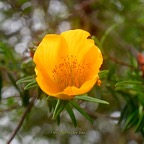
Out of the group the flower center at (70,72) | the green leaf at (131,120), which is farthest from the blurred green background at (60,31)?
the flower center at (70,72)

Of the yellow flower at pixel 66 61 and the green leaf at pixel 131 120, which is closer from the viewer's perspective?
the yellow flower at pixel 66 61

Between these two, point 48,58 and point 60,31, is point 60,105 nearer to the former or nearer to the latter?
point 48,58

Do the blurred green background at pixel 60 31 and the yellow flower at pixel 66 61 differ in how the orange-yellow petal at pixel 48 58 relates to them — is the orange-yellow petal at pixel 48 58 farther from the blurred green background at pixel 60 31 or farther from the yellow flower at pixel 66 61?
the blurred green background at pixel 60 31

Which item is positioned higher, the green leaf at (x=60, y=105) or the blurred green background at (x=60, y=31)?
the green leaf at (x=60, y=105)

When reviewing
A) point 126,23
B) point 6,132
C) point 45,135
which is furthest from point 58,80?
point 126,23

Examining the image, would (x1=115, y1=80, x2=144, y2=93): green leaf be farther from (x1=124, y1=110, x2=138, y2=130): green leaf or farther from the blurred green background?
the blurred green background

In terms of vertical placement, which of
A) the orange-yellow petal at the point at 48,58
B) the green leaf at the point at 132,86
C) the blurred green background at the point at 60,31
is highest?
the orange-yellow petal at the point at 48,58

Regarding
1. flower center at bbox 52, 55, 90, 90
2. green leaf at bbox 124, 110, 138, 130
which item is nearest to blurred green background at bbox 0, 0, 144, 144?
green leaf at bbox 124, 110, 138, 130
